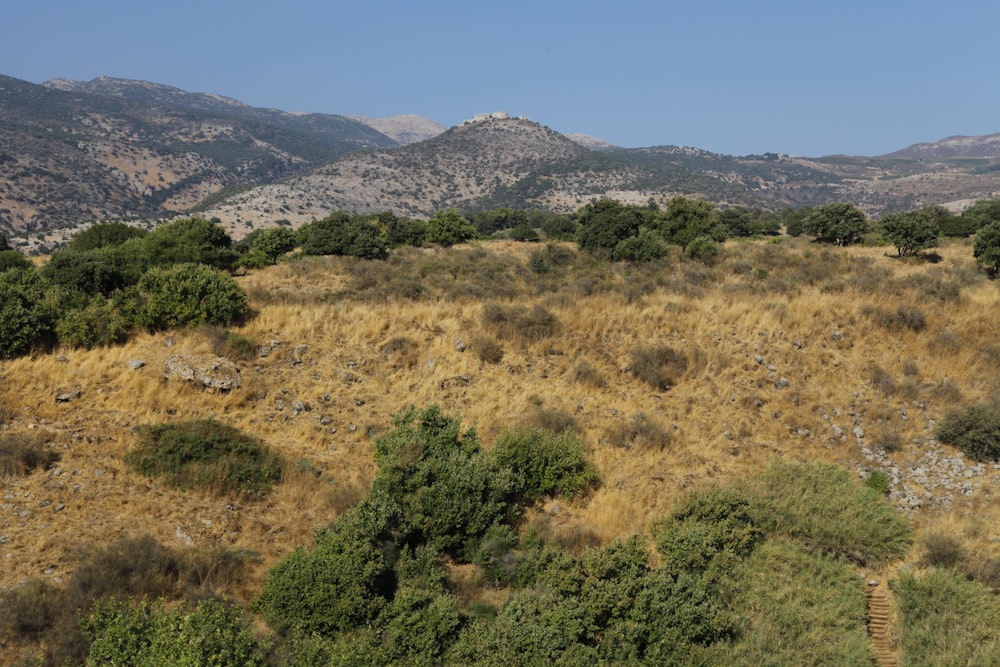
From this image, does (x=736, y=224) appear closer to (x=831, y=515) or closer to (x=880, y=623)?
(x=831, y=515)

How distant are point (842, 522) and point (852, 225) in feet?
Answer: 107

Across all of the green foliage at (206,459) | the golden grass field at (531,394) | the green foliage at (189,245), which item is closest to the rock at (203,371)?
the golden grass field at (531,394)

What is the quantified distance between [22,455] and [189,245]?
1478cm

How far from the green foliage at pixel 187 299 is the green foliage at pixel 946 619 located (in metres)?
16.0

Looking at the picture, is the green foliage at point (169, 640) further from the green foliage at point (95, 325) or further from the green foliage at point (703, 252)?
the green foliage at point (703, 252)

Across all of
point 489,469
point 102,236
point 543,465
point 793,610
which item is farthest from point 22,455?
point 102,236

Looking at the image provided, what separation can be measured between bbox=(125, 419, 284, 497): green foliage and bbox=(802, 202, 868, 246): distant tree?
124ft

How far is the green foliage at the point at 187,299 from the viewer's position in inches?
589

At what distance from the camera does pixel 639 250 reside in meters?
29.0

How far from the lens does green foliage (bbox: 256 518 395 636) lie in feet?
25.1

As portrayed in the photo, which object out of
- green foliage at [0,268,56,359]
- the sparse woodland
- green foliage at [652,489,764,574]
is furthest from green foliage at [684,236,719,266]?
green foliage at [0,268,56,359]

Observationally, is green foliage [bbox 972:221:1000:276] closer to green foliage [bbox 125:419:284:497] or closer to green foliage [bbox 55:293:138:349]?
green foliage [bbox 125:419:284:497]

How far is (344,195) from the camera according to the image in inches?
5290

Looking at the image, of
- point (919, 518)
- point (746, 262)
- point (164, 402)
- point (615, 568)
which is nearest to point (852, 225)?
point (746, 262)
